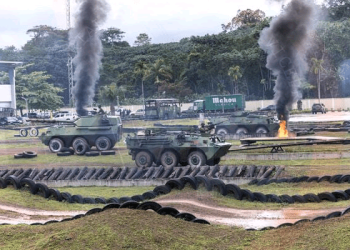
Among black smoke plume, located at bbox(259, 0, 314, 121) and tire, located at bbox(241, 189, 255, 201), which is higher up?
black smoke plume, located at bbox(259, 0, 314, 121)

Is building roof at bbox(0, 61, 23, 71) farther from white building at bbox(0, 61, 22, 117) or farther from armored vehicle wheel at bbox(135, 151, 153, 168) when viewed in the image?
armored vehicle wheel at bbox(135, 151, 153, 168)

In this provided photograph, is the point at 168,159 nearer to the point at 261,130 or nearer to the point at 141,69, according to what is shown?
the point at 261,130

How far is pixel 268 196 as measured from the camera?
51.8 feet

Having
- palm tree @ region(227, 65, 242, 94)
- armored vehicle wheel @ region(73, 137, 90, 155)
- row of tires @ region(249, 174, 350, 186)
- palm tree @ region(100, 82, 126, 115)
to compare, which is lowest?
row of tires @ region(249, 174, 350, 186)

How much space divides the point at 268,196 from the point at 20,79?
56.6m

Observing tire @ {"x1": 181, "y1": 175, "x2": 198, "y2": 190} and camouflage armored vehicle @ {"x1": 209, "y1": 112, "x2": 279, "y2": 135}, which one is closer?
tire @ {"x1": 181, "y1": 175, "x2": 198, "y2": 190}

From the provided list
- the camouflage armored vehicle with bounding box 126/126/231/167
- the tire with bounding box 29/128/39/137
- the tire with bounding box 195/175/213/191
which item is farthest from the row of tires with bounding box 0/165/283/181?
the tire with bounding box 29/128/39/137

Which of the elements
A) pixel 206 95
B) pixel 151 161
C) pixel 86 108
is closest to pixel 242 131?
pixel 86 108

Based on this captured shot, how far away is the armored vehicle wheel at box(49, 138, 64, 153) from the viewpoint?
1297 inches

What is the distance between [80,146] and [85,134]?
0.75 m

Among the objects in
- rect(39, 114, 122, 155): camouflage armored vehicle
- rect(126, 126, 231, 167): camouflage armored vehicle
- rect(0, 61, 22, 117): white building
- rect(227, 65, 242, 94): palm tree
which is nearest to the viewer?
rect(126, 126, 231, 167): camouflage armored vehicle

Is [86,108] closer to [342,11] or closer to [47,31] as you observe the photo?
[47,31]

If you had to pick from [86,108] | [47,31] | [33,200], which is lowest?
[33,200]

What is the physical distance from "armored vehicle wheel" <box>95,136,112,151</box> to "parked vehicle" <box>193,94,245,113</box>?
2982 cm
